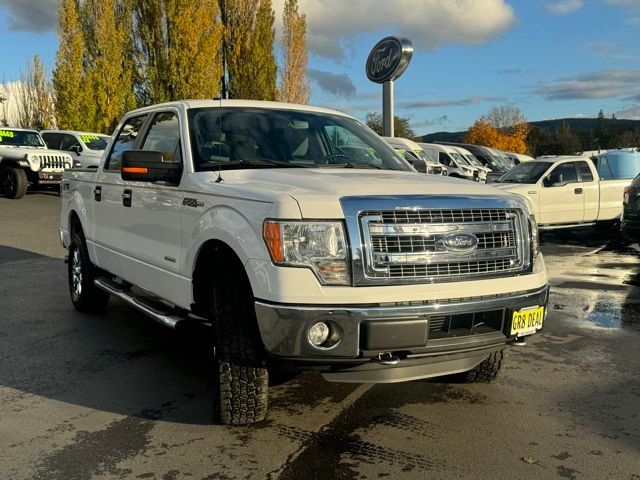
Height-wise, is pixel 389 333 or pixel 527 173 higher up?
pixel 527 173

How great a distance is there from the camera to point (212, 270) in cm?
396

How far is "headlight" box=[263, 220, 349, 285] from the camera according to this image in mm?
3311

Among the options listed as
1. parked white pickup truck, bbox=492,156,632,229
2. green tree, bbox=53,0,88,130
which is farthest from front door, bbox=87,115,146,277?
green tree, bbox=53,0,88,130

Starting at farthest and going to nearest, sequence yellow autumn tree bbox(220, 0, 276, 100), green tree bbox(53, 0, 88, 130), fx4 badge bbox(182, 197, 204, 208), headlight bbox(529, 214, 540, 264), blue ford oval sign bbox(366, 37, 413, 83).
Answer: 1. yellow autumn tree bbox(220, 0, 276, 100)
2. green tree bbox(53, 0, 88, 130)
3. blue ford oval sign bbox(366, 37, 413, 83)
4. fx4 badge bbox(182, 197, 204, 208)
5. headlight bbox(529, 214, 540, 264)

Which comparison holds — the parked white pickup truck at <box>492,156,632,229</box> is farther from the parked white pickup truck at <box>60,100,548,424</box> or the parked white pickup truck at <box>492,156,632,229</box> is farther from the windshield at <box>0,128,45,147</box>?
the windshield at <box>0,128,45,147</box>

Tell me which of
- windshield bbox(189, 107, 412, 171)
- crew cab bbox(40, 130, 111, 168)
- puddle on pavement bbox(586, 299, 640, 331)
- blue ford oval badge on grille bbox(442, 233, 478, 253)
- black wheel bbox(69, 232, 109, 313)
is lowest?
puddle on pavement bbox(586, 299, 640, 331)

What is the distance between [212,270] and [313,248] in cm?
88

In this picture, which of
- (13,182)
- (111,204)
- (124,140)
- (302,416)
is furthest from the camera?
(13,182)

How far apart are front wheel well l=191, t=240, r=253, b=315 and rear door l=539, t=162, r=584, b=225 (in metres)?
10.9

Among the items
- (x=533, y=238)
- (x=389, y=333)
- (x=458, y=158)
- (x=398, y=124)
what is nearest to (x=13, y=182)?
(x=533, y=238)

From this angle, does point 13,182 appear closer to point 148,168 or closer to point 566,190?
point 566,190

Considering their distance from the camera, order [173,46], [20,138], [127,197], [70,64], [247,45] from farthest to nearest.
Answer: [247,45]
[173,46]
[70,64]
[20,138]
[127,197]

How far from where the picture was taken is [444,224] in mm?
3516

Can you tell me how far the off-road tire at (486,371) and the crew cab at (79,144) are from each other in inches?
666
